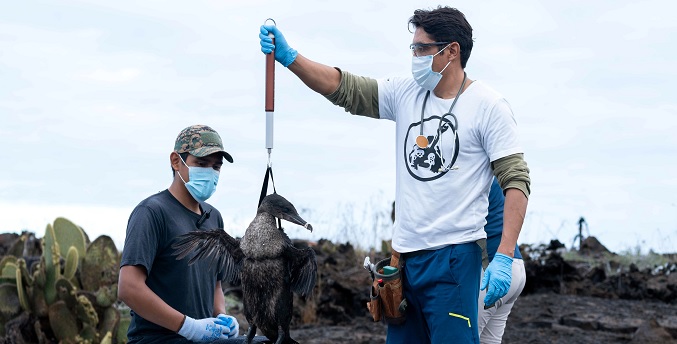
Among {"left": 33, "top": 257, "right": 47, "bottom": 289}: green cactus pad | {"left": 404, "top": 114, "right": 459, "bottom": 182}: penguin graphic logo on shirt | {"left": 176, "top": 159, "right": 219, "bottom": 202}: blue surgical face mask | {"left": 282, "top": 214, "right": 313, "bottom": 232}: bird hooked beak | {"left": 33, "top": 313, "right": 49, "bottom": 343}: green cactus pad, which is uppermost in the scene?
{"left": 404, "top": 114, "right": 459, "bottom": 182}: penguin graphic logo on shirt

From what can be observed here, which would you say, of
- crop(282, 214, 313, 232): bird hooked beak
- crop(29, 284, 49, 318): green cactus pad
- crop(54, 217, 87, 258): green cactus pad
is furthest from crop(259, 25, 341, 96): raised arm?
crop(54, 217, 87, 258): green cactus pad

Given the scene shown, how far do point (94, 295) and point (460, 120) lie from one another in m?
4.71

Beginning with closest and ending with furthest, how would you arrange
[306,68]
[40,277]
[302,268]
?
[302,268], [306,68], [40,277]

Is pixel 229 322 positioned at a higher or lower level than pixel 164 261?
lower

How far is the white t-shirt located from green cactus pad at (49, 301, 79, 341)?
425 cm

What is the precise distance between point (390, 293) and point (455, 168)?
0.73 m

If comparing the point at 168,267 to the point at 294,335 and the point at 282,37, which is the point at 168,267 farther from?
the point at 294,335

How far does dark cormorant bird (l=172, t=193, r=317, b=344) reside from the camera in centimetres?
419

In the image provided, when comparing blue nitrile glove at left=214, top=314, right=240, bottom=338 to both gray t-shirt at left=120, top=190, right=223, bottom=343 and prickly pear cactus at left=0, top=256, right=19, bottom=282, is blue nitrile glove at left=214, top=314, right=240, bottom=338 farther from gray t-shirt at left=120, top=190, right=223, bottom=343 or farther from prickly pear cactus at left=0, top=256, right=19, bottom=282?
prickly pear cactus at left=0, top=256, right=19, bottom=282

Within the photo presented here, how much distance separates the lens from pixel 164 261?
16.4ft

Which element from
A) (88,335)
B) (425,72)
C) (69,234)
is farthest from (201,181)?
(69,234)

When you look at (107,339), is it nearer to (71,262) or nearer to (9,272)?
(71,262)

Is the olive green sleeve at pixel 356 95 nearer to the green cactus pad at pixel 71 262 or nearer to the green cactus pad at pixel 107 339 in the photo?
the green cactus pad at pixel 107 339

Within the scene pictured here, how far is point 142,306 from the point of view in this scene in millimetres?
4742
